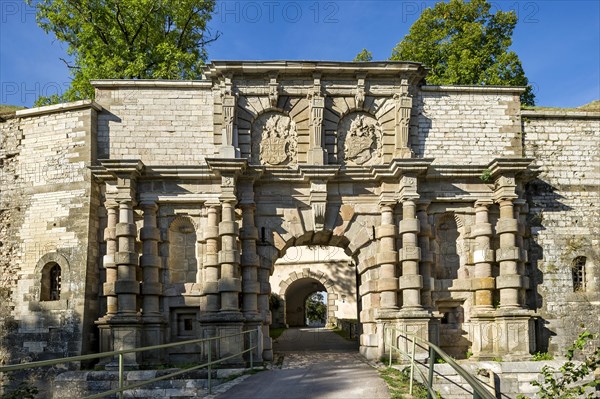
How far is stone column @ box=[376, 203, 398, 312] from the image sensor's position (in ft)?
45.8

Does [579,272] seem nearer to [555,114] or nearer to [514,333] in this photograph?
[514,333]

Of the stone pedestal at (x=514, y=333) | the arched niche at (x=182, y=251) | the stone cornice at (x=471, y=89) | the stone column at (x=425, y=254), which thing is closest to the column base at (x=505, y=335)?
the stone pedestal at (x=514, y=333)

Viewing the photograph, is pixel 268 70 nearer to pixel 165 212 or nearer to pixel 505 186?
pixel 165 212

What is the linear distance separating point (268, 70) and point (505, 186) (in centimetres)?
638

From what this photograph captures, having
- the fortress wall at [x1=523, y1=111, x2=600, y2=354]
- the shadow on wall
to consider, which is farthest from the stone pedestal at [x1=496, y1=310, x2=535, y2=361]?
the fortress wall at [x1=523, y1=111, x2=600, y2=354]

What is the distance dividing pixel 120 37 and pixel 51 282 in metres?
10.3

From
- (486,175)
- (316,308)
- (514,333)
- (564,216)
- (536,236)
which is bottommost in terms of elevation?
(316,308)

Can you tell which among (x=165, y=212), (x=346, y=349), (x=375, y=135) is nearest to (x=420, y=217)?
(x=375, y=135)

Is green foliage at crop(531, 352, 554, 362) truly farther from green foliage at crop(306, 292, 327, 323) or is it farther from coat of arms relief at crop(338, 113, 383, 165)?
green foliage at crop(306, 292, 327, 323)

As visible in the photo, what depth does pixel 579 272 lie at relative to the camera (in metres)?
15.0

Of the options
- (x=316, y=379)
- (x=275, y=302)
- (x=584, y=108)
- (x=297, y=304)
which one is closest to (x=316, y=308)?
(x=297, y=304)

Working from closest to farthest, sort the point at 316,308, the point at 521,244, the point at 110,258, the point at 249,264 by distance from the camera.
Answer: the point at 110,258 < the point at 249,264 < the point at 521,244 < the point at 316,308

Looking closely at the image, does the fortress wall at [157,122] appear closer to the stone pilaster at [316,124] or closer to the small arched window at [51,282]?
the stone pilaster at [316,124]

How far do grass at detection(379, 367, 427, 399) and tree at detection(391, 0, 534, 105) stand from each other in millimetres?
12761
